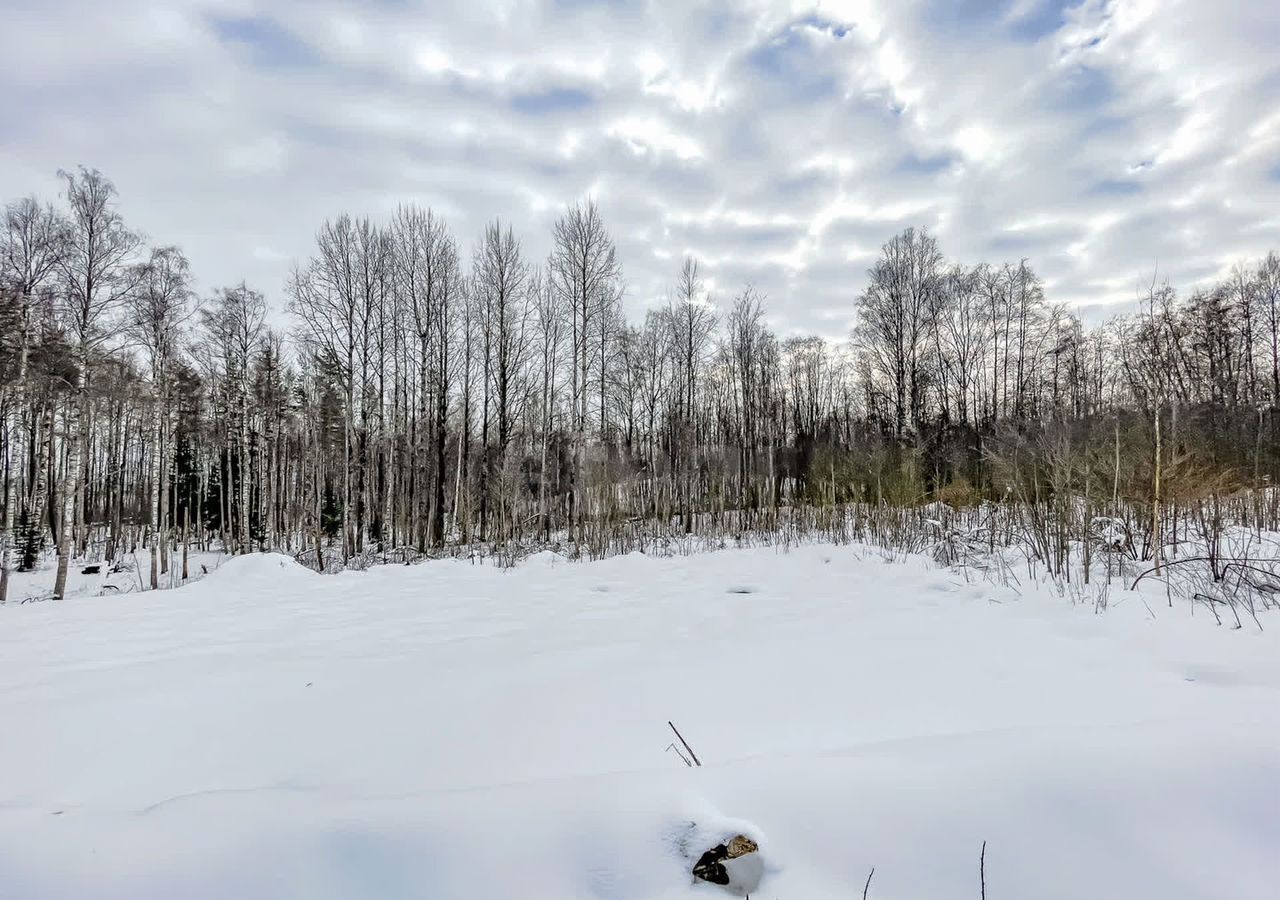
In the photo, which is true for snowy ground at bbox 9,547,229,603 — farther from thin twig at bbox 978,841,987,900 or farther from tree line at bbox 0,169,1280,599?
thin twig at bbox 978,841,987,900

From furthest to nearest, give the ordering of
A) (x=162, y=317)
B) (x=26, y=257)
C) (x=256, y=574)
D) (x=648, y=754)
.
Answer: (x=162, y=317) < (x=26, y=257) < (x=256, y=574) < (x=648, y=754)

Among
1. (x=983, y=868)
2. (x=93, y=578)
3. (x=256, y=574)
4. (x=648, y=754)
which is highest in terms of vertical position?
(x=983, y=868)

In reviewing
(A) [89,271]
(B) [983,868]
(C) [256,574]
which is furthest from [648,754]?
(A) [89,271]

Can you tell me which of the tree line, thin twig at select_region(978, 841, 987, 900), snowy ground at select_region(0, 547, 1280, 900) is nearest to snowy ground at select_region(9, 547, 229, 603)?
the tree line

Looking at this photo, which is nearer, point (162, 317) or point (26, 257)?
point (26, 257)

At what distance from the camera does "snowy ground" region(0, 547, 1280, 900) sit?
1.27 metres

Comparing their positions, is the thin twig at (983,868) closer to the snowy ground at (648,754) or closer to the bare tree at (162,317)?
the snowy ground at (648,754)

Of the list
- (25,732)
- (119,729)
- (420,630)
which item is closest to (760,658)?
(420,630)

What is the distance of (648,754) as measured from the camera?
2174 millimetres

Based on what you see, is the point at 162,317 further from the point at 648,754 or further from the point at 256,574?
the point at 648,754

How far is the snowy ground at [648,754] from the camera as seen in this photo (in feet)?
4.16

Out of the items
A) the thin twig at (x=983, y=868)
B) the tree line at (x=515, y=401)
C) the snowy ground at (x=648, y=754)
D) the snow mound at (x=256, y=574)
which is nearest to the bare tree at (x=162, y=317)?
the tree line at (x=515, y=401)

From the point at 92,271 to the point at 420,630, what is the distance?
14.7 metres

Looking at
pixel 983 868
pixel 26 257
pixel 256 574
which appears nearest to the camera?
pixel 983 868
